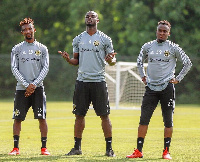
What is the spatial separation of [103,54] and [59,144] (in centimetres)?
289

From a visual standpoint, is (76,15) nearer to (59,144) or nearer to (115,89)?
(115,89)

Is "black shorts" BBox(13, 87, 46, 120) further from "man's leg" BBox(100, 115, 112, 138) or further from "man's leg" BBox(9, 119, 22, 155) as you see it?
"man's leg" BBox(100, 115, 112, 138)

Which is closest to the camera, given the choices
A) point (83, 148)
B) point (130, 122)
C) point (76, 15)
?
point (83, 148)

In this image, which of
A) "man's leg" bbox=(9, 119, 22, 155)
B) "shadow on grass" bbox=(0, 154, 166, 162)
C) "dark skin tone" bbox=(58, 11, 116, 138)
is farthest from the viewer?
"man's leg" bbox=(9, 119, 22, 155)

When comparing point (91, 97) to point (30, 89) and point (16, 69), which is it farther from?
point (16, 69)

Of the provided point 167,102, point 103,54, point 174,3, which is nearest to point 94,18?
point 103,54

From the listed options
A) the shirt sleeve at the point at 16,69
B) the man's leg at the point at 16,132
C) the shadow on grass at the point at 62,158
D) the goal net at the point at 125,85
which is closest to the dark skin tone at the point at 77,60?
the shadow on grass at the point at 62,158

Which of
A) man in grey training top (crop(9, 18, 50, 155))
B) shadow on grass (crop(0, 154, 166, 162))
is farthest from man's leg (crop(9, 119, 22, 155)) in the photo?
shadow on grass (crop(0, 154, 166, 162))

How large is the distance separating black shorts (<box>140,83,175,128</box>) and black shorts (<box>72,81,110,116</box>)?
644 mm

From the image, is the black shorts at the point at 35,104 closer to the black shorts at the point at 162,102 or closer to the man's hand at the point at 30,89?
the man's hand at the point at 30,89

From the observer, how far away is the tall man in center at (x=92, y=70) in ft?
33.7

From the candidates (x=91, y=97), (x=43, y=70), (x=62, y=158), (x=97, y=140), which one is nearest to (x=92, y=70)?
(x=91, y=97)

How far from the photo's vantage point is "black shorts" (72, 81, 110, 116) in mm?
10375

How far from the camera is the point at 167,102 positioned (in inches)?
398
